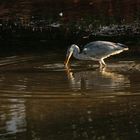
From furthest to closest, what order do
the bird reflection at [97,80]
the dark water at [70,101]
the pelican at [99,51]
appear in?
1. the pelican at [99,51]
2. the bird reflection at [97,80]
3. the dark water at [70,101]

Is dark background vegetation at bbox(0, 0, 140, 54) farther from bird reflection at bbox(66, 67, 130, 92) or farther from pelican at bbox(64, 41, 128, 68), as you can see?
bird reflection at bbox(66, 67, 130, 92)

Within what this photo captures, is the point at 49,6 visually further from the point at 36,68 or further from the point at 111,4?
the point at 36,68

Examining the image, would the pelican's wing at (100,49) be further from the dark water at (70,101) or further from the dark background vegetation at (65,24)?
the dark background vegetation at (65,24)

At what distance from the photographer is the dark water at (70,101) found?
28.8 feet

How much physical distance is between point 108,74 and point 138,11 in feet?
28.1

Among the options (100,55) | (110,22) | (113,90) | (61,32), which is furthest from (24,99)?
(110,22)

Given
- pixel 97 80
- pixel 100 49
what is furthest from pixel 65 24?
pixel 97 80

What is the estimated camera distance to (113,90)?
10977 millimetres

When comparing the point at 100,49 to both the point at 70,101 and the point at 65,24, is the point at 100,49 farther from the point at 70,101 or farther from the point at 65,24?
the point at 65,24

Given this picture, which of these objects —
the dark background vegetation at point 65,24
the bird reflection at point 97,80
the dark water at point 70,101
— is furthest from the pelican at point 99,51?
the dark background vegetation at point 65,24

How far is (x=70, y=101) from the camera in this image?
1042cm

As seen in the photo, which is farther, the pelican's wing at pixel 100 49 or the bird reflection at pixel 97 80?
the pelican's wing at pixel 100 49

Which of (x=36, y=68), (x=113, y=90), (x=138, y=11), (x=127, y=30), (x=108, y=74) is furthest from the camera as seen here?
(x=138, y=11)

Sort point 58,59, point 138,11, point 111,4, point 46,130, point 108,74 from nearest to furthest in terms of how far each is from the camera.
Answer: point 46,130 → point 108,74 → point 58,59 → point 138,11 → point 111,4
